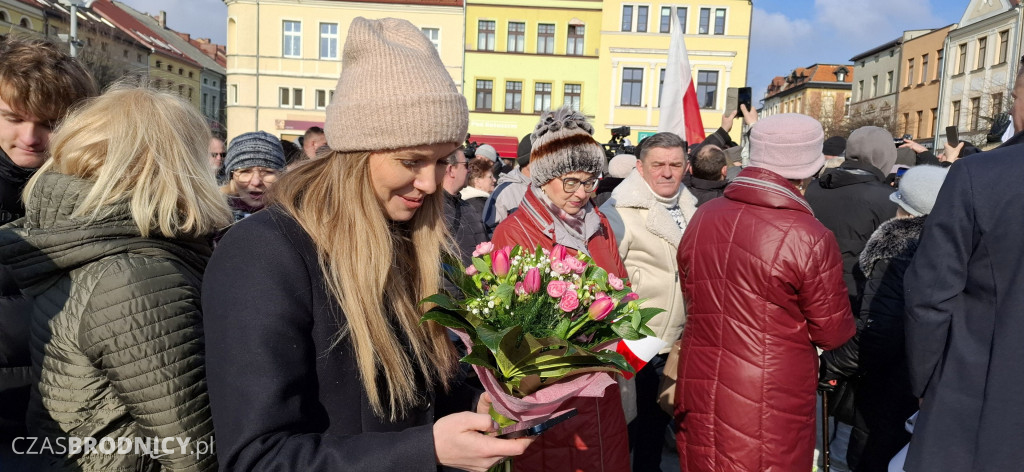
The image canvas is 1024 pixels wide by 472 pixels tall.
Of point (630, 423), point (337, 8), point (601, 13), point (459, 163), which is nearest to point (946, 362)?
point (630, 423)

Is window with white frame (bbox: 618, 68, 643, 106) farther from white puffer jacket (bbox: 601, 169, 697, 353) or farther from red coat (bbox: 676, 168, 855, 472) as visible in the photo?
red coat (bbox: 676, 168, 855, 472)

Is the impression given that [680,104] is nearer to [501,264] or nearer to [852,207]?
[852,207]

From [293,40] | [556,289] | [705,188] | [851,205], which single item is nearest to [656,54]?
[293,40]

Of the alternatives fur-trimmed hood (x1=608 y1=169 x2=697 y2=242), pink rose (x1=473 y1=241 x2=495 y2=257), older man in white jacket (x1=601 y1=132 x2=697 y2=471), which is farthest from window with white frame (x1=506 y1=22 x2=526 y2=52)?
pink rose (x1=473 y1=241 x2=495 y2=257)

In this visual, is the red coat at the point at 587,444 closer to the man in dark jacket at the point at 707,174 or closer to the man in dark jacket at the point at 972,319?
the man in dark jacket at the point at 972,319

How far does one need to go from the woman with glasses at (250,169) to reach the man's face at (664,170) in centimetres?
238

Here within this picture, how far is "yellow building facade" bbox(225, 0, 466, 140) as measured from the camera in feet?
106

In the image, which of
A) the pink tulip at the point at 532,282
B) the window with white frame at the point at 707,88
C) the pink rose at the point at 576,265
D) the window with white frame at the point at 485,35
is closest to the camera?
the pink tulip at the point at 532,282

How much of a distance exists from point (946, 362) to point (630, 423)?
1.65 meters

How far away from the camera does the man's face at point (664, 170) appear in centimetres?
431

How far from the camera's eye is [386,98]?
1.50 m

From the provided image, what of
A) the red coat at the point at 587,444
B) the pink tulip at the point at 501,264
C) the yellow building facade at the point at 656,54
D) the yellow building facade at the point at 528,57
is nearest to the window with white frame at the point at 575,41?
the yellow building facade at the point at 528,57

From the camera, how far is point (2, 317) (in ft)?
6.74

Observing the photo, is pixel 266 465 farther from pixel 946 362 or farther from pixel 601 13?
pixel 601 13
